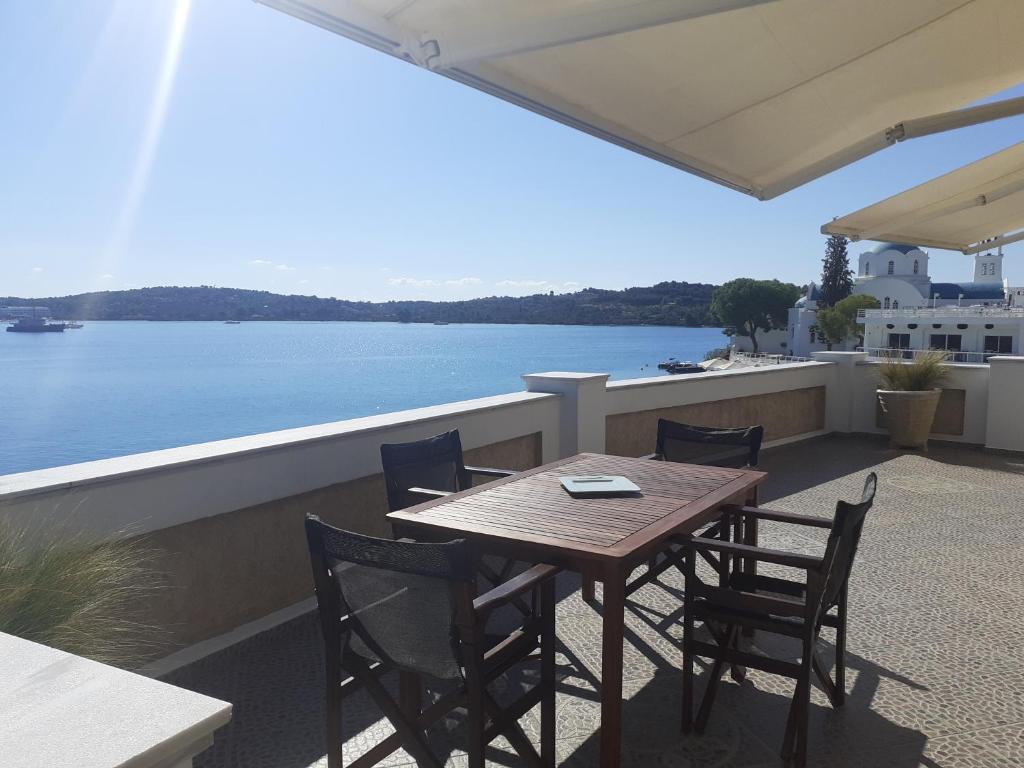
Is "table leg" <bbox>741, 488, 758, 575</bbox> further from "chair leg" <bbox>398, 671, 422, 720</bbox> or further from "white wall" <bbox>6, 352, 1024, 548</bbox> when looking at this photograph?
"white wall" <bbox>6, 352, 1024, 548</bbox>

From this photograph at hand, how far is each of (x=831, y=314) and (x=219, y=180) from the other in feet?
169

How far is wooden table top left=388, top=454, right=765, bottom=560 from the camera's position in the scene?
228 centimetres

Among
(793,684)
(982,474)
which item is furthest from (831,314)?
(793,684)

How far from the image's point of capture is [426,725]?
1.98 m

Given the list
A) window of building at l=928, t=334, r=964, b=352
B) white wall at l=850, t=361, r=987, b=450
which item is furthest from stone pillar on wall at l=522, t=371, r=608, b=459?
window of building at l=928, t=334, r=964, b=352

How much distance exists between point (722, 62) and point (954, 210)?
449cm

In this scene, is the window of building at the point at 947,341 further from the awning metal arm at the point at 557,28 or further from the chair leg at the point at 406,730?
the chair leg at the point at 406,730

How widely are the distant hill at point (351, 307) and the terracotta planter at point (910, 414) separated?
44.4 ft

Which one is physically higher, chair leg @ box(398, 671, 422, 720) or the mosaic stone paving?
chair leg @ box(398, 671, 422, 720)

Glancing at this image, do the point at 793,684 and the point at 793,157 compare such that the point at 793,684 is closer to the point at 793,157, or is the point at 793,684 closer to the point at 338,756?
the point at 338,756

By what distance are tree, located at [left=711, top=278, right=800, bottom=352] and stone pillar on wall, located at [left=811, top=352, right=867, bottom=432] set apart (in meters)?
82.0

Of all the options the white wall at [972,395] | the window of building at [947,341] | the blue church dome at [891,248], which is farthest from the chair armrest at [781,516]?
the blue church dome at [891,248]

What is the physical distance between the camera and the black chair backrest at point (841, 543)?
7.29ft

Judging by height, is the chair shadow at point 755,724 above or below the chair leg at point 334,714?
below
